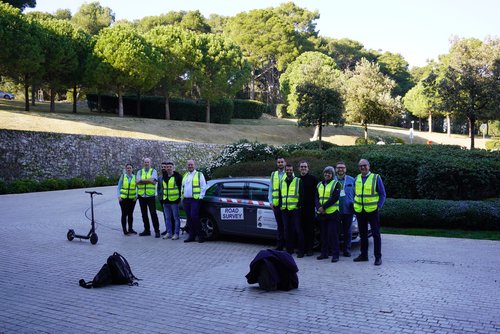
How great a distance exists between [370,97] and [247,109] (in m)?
24.5

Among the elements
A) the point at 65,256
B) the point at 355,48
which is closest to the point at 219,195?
the point at 65,256

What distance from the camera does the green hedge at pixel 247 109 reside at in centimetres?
6988

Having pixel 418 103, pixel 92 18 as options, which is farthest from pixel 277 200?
pixel 92 18

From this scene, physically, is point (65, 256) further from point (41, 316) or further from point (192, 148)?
point (192, 148)

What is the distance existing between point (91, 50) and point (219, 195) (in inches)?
1687

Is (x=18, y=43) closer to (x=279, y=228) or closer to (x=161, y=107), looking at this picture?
(x=161, y=107)

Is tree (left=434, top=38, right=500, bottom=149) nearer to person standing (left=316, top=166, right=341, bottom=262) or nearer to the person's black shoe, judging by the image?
person standing (left=316, top=166, right=341, bottom=262)

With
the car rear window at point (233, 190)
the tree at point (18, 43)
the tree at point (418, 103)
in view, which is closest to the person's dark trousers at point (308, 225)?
the car rear window at point (233, 190)

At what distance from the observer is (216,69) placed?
193 feet

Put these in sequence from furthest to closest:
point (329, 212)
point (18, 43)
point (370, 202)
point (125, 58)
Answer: point (125, 58) < point (18, 43) < point (329, 212) < point (370, 202)

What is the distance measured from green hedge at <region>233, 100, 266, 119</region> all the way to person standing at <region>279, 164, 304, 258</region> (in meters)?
59.1

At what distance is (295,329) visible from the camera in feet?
20.8

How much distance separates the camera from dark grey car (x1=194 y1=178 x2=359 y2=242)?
12.0 m

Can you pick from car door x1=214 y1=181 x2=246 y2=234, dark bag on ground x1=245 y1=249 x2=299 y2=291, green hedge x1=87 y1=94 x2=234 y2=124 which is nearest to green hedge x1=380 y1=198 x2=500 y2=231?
car door x1=214 y1=181 x2=246 y2=234
